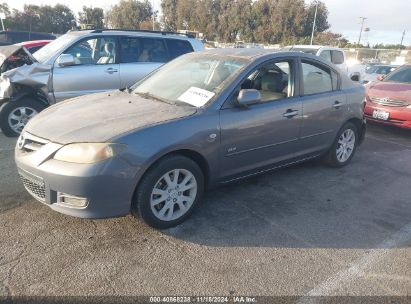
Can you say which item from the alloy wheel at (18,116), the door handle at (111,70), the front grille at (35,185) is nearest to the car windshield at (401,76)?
the door handle at (111,70)

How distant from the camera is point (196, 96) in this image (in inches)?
146

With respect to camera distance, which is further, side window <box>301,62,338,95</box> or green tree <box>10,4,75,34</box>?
green tree <box>10,4,75,34</box>

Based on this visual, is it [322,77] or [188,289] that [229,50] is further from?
[188,289]

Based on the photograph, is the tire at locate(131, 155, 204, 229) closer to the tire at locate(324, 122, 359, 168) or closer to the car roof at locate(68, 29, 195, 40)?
the tire at locate(324, 122, 359, 168)

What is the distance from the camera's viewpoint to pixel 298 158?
4551 millimetres

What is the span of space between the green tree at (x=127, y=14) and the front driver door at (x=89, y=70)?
61829 mm

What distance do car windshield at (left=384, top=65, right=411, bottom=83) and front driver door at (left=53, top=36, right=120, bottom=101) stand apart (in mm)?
6244

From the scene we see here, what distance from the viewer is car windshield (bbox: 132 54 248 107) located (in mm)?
3729

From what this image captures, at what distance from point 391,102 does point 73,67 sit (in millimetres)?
6199

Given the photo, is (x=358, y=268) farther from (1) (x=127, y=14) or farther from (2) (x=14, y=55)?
(1) (x=127, y=14)

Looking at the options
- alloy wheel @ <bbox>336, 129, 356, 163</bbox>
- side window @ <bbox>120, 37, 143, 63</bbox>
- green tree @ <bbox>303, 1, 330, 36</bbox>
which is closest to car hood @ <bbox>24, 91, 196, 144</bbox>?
alloy wheel @ <bbox>336, 129, 356, 163</bbox>

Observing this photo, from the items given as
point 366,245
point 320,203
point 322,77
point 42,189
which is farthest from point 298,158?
point 42,189

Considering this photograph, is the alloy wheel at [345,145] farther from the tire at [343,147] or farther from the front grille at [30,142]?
the front grille at [30,142]

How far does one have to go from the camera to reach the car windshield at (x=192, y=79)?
147 inches
